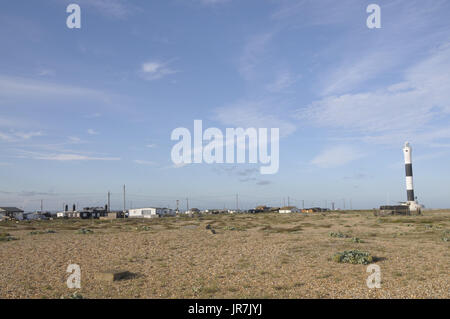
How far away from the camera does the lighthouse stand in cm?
8017

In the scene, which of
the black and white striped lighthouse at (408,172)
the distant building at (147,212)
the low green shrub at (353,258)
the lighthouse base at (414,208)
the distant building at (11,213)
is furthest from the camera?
the distant building at (147,212)

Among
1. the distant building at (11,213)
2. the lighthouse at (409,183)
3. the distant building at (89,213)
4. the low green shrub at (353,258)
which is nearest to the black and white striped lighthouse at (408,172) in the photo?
the lighthouse at (409,183)

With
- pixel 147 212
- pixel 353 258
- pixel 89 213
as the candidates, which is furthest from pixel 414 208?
pixel 89 213

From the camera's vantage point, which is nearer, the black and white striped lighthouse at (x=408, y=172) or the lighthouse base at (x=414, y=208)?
the lighthouse base at (x=414, y=208)

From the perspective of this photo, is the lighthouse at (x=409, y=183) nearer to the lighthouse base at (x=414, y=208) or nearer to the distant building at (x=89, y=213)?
the lighthouse base at (x=414, y=208)

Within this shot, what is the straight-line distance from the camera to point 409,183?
83.4 metres

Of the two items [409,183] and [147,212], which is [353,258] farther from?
[147,212]

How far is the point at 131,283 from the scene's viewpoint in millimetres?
14406

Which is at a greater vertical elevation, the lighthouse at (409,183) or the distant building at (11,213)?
the lighthouse at (409,183)

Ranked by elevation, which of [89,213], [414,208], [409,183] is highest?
[409,183]

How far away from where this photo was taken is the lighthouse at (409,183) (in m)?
80.2

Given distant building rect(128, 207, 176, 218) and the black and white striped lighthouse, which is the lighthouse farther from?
distant building rect(128, 207, 176, 218)
